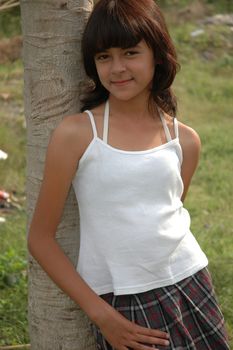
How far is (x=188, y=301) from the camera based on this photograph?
1.96 m

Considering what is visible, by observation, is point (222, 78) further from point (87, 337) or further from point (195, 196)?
point (87, 337)

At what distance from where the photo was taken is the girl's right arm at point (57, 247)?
183 cm

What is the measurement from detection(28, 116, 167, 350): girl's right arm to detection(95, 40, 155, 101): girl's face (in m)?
0.12

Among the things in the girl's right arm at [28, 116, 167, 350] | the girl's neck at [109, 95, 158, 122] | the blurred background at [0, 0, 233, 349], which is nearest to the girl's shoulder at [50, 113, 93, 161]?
the girl's right arm at [28, 116, 167, 350]

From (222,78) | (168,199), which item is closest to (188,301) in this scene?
(168,199)

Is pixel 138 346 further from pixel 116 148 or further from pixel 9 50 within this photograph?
pixel 9 50

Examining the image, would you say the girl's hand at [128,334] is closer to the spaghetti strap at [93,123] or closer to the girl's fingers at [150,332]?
the girl's fingers at [150,332]

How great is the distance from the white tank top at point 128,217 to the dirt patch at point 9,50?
559cm

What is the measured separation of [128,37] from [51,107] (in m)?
0.38

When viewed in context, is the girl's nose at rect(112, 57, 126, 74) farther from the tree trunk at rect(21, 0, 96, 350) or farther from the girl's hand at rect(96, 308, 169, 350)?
the girl's hand at rect(96, 308, 169, 350)

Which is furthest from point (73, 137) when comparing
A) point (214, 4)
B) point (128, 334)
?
point (214, 4)

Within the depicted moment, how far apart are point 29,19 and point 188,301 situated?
2.85ft

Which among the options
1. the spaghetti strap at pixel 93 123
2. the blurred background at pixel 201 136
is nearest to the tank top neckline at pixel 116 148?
the spaghetti strap at pixel 93 123

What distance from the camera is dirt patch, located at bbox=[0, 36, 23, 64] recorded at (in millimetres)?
7352
